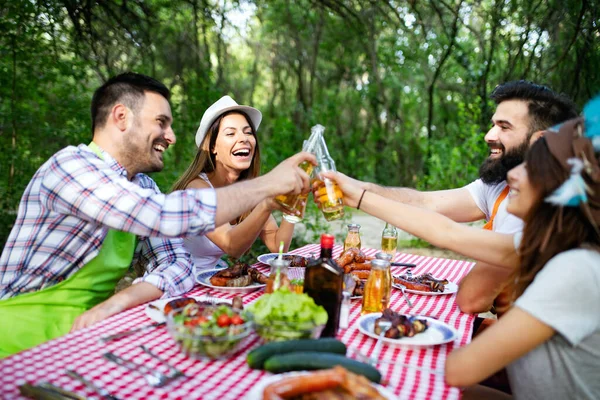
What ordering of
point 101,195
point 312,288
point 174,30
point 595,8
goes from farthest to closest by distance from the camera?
point 174,30
point 595,8
point 101,195
point 312,288

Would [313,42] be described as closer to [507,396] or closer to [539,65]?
[539,65]

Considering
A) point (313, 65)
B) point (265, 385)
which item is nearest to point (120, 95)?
point (265, 385)

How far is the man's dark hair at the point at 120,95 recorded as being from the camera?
2447 millimetres

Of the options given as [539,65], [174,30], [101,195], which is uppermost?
[174,30]

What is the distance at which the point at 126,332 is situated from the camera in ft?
5.71

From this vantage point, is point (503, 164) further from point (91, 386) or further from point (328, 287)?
point (91, 386)

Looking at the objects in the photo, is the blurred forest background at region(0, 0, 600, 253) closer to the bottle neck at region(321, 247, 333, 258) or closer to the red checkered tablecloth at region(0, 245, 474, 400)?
the red checkered tablecloth at region(0, 245, 474, 400)

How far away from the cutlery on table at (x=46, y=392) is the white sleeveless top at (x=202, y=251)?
1955 mm

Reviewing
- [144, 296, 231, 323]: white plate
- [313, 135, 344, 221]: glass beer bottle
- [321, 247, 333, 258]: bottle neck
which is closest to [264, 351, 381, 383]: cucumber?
[321, 247, 333, 258]: bottle neck

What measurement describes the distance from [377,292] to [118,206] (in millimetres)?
1206

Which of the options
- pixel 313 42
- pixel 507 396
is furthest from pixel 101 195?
pixel 313 42

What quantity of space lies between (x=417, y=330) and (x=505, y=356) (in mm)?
444

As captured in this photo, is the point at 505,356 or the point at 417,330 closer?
the point at 505,356

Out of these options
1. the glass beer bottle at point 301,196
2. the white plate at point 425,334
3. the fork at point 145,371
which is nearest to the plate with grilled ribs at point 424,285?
the white plate at point 425,334
